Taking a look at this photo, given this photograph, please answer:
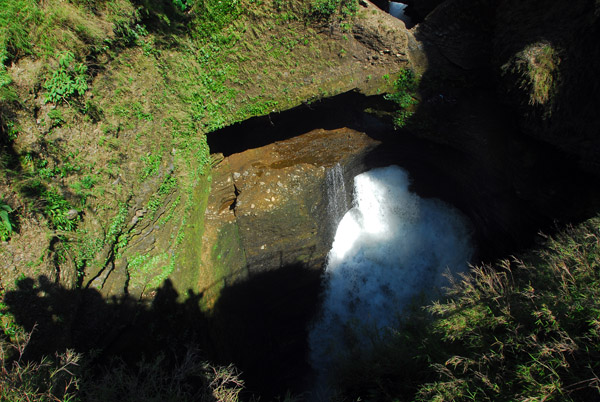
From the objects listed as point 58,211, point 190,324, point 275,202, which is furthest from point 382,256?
point 58,211

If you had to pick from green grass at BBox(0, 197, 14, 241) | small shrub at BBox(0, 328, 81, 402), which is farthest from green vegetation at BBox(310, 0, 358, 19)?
small shrub at BBox(0, 328, 81, 402)

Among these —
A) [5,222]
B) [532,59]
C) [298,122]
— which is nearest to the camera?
[5,222]

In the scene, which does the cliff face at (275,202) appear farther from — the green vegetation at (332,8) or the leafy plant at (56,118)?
the leafy plant at (56,118)

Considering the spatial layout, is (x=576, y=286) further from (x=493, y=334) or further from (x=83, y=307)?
(x=83, y=307)

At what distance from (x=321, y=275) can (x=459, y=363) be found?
5.45m

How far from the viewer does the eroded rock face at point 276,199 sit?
693 cm

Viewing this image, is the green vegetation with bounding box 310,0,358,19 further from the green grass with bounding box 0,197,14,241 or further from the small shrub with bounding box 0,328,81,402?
the small shrub with bounding box 0,328,81,402

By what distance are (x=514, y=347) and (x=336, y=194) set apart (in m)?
5.39

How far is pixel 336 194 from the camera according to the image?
848cm

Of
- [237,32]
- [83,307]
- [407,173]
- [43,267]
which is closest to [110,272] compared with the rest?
[83,307]

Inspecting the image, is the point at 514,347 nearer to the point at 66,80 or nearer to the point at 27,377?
the point at 27,377

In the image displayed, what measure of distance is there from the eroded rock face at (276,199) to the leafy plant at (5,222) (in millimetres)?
3441

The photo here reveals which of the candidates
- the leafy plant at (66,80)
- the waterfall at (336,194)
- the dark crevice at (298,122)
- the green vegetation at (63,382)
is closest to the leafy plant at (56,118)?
the leafy plant at (66,80)

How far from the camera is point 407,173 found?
9.16 m
